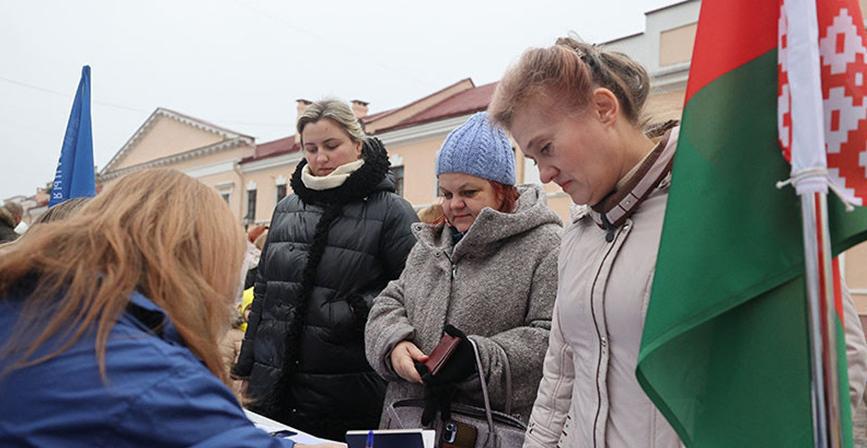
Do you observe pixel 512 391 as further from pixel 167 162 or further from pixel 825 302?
pixel 167 162

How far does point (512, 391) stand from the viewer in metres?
2.01

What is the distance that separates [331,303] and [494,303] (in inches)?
30.4

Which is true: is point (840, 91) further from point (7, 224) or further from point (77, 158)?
point (7, 224)

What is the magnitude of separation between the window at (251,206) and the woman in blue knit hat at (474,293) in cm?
2283

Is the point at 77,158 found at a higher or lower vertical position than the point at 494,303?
higher

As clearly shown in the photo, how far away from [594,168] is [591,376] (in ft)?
1.45

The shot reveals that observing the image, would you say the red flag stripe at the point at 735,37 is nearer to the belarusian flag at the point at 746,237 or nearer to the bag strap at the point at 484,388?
the belarusian flag at the point at 746,237

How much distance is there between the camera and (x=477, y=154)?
2283mm

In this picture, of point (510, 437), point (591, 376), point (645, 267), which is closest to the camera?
point (645, 267)

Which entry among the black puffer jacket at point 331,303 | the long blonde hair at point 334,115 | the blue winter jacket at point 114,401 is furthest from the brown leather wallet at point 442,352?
the long blonde hair at point 334,115

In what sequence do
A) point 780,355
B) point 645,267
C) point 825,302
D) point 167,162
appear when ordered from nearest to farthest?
point 825,302
point 780,355
point 645,267
point 167,162

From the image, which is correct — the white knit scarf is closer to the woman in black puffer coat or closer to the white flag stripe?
the woman in black puffer coat

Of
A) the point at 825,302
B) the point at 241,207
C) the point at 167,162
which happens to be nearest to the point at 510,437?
the point at 825,302

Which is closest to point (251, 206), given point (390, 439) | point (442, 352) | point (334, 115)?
point (334, 115)
